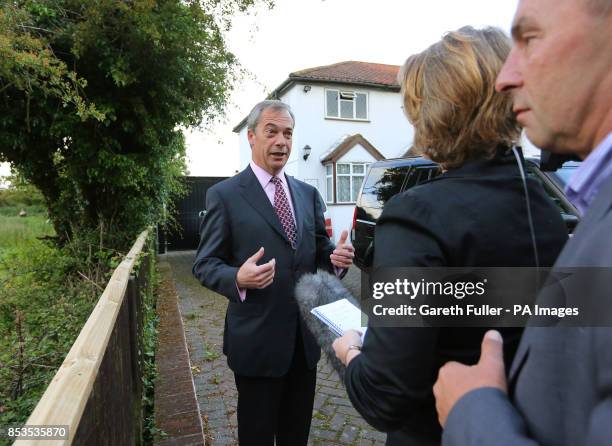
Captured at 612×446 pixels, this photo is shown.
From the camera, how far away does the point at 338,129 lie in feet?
59.9

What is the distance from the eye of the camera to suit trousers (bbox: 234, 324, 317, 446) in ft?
6.90

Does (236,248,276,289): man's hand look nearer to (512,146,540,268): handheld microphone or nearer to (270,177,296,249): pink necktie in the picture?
(270,177,296,249): pink necktie

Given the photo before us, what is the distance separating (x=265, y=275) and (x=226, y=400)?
2.38 m

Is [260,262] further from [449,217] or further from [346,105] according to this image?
[346,105]

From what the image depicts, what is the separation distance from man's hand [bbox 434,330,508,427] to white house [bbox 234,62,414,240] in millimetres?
16207

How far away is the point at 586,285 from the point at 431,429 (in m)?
0.74

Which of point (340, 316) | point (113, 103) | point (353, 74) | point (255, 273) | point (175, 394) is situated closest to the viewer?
point (340, 316)

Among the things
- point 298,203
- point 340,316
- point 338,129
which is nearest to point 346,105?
point 338,129

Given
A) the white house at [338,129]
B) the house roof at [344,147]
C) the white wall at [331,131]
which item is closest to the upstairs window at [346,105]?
the white house at [338,129]

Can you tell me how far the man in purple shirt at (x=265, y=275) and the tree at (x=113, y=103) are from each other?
238cm

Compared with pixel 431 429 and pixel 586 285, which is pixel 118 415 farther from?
pixel 586 285

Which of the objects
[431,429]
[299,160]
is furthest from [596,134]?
[299,160]

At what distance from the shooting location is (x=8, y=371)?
2.19 meters

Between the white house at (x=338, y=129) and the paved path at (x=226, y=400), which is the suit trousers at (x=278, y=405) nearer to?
the paved path at (x=226, y=400)
